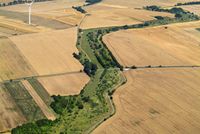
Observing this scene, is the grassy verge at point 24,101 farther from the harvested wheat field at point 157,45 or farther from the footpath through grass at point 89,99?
the harvested wheat field at point 157,45

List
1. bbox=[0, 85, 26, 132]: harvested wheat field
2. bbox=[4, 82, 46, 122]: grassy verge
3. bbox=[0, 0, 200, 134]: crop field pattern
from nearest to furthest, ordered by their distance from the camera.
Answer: bbox=[0, 85, 26, 132]: harvested wheat field
bbox=[0, 0, 200, 134]: crop field pattern
bbox=[4, 82, 46, 122]: grassy verge

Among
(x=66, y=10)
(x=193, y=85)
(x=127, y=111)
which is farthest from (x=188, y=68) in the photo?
(x=66, y=10)

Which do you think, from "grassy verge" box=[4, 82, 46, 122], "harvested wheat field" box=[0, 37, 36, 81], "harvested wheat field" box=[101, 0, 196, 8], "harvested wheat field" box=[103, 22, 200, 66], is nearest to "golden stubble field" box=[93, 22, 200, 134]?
"harvested wheat field" box=[103, 22, 200, 66]

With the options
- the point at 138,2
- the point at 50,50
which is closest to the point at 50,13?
the point at 50,50

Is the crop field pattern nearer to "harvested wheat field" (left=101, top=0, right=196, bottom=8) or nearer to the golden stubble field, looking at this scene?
the golden stubble field

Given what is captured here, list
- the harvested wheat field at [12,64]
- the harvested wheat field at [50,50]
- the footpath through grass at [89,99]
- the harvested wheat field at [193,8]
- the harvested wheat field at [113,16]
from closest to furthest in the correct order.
Result: the footpath through grass at [89,99]
the harvested wheat field at [12,64]
the harvested wheat field at [50,50]
the harvested wheat field at [113,16]
the harvested wheat field at [193,8]

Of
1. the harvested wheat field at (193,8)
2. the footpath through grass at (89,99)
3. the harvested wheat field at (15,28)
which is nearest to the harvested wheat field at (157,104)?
the footpath through grass at (89,99)
